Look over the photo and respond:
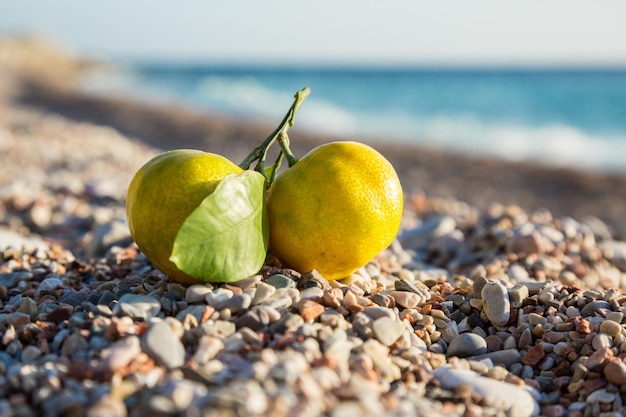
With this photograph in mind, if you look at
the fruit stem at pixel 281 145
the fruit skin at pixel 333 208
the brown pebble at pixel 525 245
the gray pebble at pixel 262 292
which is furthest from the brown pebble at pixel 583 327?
the brown pebble at pixel 525 245

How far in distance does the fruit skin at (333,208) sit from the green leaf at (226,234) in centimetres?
11

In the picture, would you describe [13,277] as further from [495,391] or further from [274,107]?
[274,107]

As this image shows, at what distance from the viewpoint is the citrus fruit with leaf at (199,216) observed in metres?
2.06

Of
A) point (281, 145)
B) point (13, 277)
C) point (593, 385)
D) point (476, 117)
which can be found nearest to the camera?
point (593, 385)

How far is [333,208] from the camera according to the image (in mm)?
2266

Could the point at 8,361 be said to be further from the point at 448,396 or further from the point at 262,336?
the point at 448,396

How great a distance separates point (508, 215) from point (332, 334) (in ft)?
8.96

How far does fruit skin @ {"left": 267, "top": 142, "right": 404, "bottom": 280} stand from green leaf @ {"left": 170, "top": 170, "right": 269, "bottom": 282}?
11cm

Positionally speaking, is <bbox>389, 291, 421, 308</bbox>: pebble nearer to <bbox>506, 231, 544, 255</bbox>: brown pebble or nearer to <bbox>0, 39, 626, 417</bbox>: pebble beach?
<bbox>0, 39, 626, 417</bbox>: pebble beach

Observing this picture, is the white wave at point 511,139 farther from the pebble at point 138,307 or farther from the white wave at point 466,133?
the pebble at point 138,307

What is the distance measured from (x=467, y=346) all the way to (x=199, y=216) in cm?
97

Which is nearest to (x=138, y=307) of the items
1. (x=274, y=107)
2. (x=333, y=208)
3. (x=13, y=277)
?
(x=333, y=208)

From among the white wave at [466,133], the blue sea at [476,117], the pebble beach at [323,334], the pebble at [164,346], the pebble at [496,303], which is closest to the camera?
the pebble beach at [323,334]

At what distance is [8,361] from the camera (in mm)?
1939
